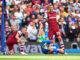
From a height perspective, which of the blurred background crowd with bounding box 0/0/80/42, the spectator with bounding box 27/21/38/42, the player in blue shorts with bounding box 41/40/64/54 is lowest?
the player in blue shorts with bounding box 41/40/64/54

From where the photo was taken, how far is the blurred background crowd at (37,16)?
1480 centimetres

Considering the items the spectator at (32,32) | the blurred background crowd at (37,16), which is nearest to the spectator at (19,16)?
the blurred background crowd at (37,16)

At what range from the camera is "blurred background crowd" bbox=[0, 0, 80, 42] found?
48.6ft

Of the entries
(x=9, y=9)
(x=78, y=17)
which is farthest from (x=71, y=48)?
(x=9, y=9)

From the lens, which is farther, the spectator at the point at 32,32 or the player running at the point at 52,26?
the spectator at the point at 32,32

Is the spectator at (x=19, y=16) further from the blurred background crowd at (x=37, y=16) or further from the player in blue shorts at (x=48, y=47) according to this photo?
the player in blue shorts at (x=48, y=47)

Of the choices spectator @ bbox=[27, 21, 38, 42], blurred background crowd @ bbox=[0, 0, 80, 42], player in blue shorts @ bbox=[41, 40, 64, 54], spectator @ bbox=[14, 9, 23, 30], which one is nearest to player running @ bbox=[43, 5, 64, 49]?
player in blue shorts @ bbox=[41, 40, 64, 54]

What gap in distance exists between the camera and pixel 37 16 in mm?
15289

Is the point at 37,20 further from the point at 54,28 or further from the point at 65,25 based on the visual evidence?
the point at 54,28

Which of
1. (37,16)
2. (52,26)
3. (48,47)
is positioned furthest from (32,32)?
(48,47)

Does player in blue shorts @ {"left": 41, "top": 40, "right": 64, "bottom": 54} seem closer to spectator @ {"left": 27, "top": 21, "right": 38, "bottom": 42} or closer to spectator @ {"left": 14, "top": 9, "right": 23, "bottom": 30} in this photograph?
spectator @ {"left": 27, "top": 21, "right": 38, "bottom": 42}

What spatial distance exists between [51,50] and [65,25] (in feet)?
11.3

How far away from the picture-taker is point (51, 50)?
11.9 metres

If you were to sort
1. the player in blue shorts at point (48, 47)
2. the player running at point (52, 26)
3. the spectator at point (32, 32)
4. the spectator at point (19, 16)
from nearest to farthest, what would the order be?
the player in blue shorts at point (48, 47) < the player running at point (52, 26) < the spectator at point (32, 32) < the spectator at point (19, 16)
